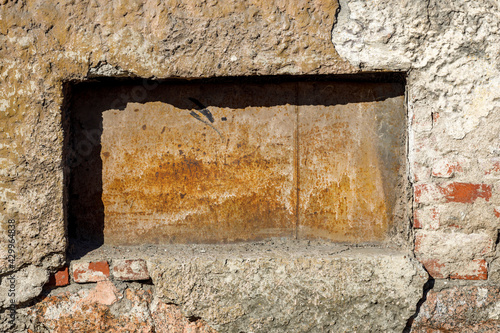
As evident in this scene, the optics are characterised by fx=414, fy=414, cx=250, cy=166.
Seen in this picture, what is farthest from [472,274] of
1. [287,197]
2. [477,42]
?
[477,42]

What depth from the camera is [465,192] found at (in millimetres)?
1576

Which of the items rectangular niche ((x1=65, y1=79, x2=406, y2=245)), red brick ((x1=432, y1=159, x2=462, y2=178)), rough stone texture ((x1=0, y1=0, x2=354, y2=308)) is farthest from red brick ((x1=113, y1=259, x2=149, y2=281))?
red brick ((x1=432, y1=159, x2=462, y2=178))

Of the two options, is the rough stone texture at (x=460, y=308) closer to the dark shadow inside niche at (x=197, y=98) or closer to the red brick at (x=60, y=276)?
the dark shadow inside niche at (x=197, y=98)

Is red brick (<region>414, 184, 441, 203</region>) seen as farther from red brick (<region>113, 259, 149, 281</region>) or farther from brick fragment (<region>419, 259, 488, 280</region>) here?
red brick (<region>113, 259, 149, 281</region>)

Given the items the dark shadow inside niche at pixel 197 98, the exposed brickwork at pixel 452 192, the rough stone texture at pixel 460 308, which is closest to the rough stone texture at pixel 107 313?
the dark shadow inside niche at pixel 197 98

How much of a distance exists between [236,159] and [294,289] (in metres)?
0.57

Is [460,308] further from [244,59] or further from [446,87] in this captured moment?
[244,59]

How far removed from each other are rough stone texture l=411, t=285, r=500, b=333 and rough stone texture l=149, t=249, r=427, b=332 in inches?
4.0

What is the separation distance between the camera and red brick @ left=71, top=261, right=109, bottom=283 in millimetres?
1614

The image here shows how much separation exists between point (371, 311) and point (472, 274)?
1.39 feet

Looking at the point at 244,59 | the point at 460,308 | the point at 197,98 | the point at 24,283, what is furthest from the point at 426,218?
the point at 24,283

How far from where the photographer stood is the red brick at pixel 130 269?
1608 millimetres

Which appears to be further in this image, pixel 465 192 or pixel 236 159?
pixel 236 159

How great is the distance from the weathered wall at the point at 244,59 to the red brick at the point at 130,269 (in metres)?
0.28
